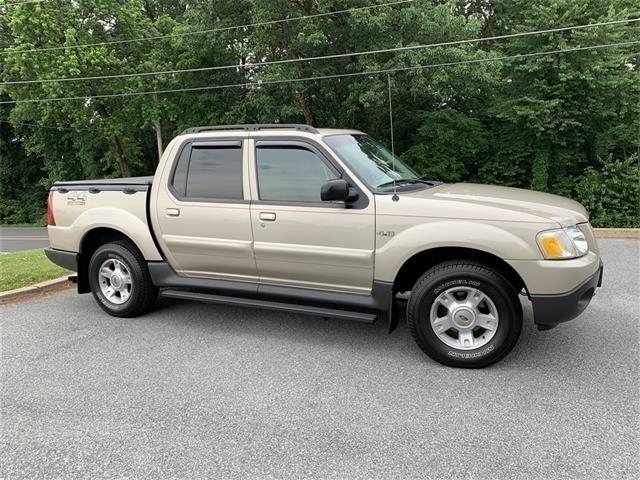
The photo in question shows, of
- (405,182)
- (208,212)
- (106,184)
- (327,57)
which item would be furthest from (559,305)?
(327,57)

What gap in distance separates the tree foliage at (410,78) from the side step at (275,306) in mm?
11160

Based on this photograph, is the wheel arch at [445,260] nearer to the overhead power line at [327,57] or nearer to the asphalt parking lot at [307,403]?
the asphalt parking lot at [307,403]

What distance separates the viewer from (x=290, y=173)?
4457mm

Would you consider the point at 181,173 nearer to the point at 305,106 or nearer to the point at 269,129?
the point at 269,129

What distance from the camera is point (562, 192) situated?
46.8 feet

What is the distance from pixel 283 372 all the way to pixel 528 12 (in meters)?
13.5

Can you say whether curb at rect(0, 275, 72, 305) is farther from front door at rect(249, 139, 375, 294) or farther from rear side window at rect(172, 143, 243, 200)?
front door at rect(249, 139, 375, 294)

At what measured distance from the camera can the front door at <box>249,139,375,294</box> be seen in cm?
412

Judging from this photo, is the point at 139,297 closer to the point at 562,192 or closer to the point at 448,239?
the point at 448,239

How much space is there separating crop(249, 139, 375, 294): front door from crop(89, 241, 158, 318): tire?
4.59ft

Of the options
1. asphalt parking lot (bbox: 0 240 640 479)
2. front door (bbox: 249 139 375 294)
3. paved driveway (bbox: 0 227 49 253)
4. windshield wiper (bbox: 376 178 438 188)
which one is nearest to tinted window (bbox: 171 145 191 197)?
front door (bbox: 249 139 375 294)

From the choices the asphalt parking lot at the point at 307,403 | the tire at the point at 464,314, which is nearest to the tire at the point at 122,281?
the asphalt parking lot at the point at 307,403

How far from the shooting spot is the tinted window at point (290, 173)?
14.2 ft

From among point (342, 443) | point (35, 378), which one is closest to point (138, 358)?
point (35, 378)
